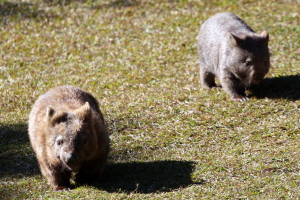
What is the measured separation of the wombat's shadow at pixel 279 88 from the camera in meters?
7.93

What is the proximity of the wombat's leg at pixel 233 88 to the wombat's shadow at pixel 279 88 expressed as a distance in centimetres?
22

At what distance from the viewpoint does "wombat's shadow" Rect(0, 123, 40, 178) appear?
20.6 feet

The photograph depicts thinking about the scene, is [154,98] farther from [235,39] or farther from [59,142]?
[59,142]

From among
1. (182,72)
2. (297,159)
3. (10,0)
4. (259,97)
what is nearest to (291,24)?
(182,72)

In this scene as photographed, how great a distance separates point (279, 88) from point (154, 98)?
81.1 inches

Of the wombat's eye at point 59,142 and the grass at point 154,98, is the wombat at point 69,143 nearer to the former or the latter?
the wombat's eye at point 59,142

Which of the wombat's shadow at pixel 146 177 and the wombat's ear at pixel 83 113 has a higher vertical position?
the wombat's ear at pixel 83 113

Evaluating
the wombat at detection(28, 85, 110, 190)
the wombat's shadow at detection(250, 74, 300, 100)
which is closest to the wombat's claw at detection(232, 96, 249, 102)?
the wombat's shadow at detection(250, 74, 300, 100)

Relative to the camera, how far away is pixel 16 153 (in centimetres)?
681

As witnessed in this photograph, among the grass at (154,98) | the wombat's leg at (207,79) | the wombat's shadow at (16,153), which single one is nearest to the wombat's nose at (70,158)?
the grass at (154,98)

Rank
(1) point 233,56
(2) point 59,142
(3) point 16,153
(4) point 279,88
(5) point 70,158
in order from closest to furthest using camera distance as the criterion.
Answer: (5) point 70,158 → (2) point 59,142 → (3) point 16,153 → (1) point 233,56 → (4) point 279,88

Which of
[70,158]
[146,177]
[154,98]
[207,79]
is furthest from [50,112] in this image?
[207,79]

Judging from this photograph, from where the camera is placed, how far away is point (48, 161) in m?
5.47

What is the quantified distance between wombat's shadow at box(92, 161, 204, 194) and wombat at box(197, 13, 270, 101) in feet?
7.92
